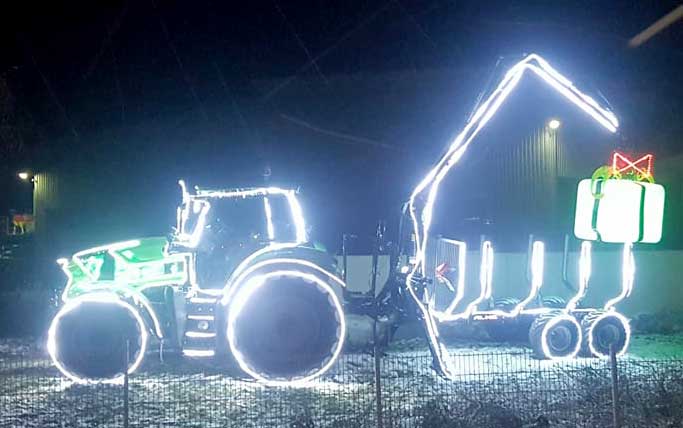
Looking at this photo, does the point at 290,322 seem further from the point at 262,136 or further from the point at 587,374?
the point at 262,136

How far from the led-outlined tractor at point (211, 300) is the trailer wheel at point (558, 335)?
10.5 feet

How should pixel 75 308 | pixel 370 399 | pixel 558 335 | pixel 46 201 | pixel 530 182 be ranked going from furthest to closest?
1. pixel 46 201
2. pixel 530 182
3. pixel 558 335
4. pixel 75 308
5. pixel 370 399

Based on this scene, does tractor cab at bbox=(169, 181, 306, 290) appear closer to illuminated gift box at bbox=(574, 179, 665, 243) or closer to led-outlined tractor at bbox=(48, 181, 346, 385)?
led-outlined tractor at bbox=(48, 181, 346, 385)

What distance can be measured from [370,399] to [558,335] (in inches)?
165

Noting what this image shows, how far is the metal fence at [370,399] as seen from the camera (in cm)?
843

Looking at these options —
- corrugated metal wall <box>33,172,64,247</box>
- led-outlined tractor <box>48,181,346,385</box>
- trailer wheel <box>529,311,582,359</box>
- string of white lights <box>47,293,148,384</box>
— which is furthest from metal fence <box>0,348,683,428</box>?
corrugated metal wall <box>33,172,64,247</box>

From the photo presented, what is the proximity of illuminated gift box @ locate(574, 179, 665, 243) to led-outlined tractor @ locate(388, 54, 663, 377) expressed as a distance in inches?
0.5

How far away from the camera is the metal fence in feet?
27.7

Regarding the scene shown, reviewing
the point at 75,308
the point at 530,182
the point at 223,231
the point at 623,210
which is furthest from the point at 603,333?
the point at 530,182

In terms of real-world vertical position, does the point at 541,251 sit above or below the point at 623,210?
below

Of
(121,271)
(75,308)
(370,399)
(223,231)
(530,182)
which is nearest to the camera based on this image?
(370,399)

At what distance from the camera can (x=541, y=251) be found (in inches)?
486

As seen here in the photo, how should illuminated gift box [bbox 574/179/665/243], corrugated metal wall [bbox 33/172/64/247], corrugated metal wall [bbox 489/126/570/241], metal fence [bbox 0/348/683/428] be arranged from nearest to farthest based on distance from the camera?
1. metal fence [bbox 0/348/683/428]
2. illuminated gift box [bbox 574/179/665/243]
3. corrugated metal wall [bbox 489/126/570/241]
4. corrugated metal wall [bbox 33/172/64/247]

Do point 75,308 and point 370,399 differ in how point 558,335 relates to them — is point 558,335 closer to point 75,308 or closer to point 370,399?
point 370,399
